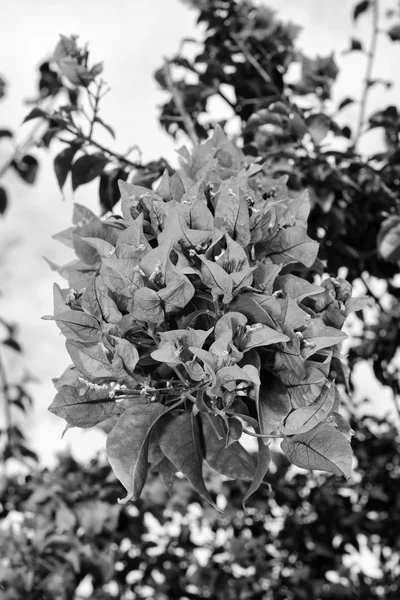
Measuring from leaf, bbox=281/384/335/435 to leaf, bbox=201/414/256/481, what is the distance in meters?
0.11

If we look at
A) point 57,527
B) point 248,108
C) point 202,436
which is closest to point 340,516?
point 57,527

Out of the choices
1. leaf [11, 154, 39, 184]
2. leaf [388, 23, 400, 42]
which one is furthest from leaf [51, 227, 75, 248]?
leaf [388, 23, 400, 42]

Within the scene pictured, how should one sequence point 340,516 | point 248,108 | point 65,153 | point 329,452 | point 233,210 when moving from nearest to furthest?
point 329,452 < point 233,210 < point 65,153 < point 248,108 < point 340,516

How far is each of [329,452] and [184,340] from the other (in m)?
0.17

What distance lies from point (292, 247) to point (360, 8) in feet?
4.42

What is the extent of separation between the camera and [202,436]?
755 millimetres

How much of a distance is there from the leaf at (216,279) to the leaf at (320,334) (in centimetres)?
8

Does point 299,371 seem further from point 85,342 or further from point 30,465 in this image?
point 30,465

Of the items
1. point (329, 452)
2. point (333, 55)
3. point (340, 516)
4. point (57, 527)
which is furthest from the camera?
point (340, 516)

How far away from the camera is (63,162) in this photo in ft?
3.61

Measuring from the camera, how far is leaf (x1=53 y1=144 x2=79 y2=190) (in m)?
1.10

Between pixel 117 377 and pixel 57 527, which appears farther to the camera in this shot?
pixel 57 527

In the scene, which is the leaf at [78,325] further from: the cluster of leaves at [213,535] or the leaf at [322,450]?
the cluster of leaves at [213,535]

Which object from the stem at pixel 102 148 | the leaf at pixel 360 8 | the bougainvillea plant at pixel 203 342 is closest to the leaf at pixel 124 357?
the bougainvillea plant at pixel 203 342
